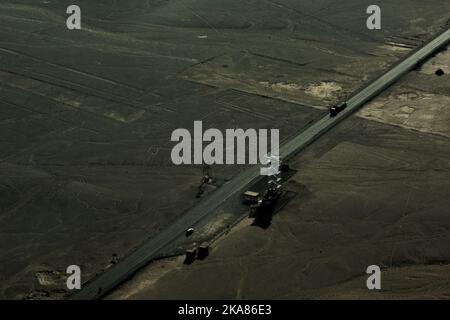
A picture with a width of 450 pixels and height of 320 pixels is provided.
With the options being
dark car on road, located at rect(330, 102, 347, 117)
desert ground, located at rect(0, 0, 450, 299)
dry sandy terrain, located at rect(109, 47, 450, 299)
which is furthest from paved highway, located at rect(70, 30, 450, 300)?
dry sandy terrain, located at rect(109, 47, 450, 299)

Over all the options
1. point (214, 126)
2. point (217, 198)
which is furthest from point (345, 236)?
point (214, 126)

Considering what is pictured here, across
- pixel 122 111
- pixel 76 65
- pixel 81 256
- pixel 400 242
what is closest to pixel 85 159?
pixel 122 111

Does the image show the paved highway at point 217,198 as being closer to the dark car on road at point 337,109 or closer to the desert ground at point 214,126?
the dark car on road at point 337,109

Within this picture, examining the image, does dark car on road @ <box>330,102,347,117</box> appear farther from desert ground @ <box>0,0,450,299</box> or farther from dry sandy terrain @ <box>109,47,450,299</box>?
dry sandy terrain @ <box>109,47,450,299</box>

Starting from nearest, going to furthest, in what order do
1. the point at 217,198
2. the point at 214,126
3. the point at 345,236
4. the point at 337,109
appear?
the point at 345,236
the point at 217,198
the point at 214,126
the point at 337,109

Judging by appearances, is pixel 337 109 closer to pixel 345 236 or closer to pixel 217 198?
pixel 217 198

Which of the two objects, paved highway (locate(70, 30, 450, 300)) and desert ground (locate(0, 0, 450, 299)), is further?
desert ground (locate(0, 0, 450, 299))
